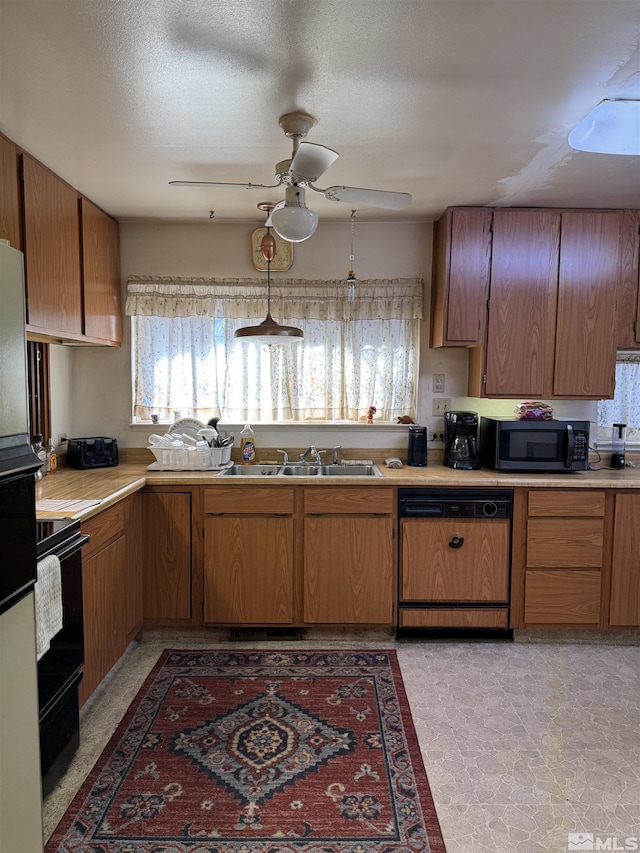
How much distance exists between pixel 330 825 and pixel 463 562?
5.11ft

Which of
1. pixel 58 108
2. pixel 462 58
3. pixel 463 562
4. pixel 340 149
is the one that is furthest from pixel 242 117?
pixel 463 562

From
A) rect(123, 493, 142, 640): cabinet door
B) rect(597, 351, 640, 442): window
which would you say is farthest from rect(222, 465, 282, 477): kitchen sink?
rect(597, 351, 640, 442): window

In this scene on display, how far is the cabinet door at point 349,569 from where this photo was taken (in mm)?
2988

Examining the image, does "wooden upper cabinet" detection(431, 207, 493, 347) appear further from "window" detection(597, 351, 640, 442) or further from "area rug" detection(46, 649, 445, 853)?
"area rug" detection(46, 649, 445, 853)

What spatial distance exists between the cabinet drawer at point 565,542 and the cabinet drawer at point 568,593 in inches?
2.2

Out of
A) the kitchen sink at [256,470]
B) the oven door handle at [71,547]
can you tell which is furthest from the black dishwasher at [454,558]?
the oven door handle at [71,547]

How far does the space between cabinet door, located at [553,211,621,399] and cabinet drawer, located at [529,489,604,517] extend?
0.68 metres

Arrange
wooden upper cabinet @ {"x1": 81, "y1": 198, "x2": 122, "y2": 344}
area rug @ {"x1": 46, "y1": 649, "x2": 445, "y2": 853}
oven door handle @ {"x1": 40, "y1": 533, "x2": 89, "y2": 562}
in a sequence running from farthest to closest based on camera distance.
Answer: wooden upper cabinet @ {"x1": 81, "y1": 198, "x2": 122, "y2": 344}, oven door handle @ {"x1": 40, "y1": 533, "x2": 89, "y2": 562}, area rug @ {"x1": 46, "y1": 649, "x2": 445, "y2": 853}

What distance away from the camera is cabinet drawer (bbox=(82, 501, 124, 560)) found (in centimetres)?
229

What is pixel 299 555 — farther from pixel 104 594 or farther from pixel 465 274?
pixel 465 274

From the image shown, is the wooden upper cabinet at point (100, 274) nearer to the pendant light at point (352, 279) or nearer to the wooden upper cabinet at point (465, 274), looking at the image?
the pendant light at point (352, 279)

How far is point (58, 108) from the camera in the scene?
6.50 feet

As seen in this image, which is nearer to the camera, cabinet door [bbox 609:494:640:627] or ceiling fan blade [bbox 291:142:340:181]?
ceiling fan blade [bbox 291:142:340:181]

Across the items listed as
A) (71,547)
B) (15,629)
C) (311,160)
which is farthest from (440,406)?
(15,629)
